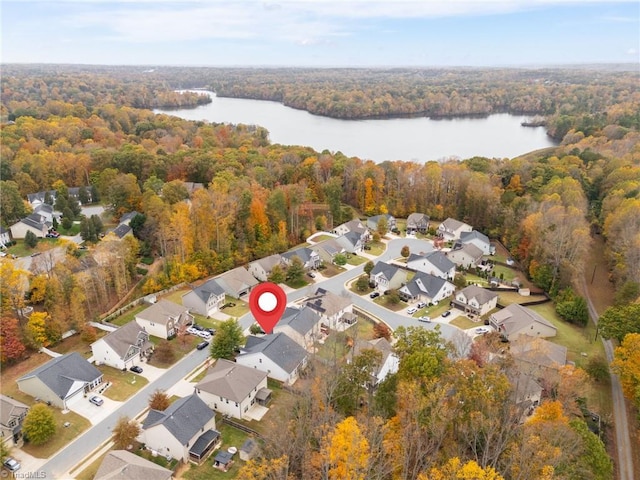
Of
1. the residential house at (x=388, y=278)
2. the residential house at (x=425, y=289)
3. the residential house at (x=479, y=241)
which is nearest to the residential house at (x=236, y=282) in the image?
the residential house at (x=388, y=278)

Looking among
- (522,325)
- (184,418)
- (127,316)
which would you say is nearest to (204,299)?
(127,316)

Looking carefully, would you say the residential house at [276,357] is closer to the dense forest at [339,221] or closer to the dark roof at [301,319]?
the dark roof at [301,319]

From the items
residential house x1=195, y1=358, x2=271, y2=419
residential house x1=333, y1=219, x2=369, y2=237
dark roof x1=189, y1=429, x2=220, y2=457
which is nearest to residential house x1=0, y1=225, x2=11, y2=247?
residential house x1=195, y1=358, x2=271, y2=419

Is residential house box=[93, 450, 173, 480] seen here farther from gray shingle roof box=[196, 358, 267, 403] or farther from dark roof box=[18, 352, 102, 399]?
dark roof box=[18, 352, 102, 399]

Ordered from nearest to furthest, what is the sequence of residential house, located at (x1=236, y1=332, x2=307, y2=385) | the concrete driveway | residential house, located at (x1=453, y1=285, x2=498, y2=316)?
the concrete driveway, residential house, located at (x1=236, y1=332, x2=307, y2=385), residential house, located at (x1=453, y1=285, x2=498, y2=316)

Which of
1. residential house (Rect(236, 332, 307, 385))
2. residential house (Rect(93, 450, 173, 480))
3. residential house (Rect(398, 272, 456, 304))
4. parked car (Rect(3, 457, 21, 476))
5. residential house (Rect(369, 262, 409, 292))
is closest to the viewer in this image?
residential house (Rect(93, 450, 173, 480))
